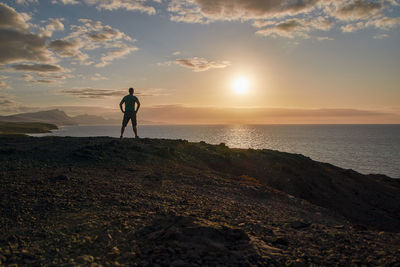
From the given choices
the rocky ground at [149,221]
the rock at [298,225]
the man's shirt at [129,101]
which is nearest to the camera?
the rocky ground at [149,221]

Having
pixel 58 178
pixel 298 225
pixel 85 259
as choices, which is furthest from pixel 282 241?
pixel 58 178

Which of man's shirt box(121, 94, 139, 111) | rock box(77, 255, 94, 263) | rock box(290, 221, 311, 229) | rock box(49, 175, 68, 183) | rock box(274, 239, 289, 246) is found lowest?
rock box(290, 221, 311, 229)

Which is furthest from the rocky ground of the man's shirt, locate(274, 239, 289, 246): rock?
the man's shirt

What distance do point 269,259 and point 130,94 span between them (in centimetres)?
1560

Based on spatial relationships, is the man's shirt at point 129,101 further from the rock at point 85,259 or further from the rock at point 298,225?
the rock at point 85,259

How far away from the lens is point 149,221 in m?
5.90

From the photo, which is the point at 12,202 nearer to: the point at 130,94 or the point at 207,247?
the point at 207,247

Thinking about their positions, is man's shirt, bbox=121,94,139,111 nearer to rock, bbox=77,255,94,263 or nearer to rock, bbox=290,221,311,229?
rock, bbox=290,221,311,229

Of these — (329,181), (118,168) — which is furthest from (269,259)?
(329,181)

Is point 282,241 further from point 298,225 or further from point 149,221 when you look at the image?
point 149,221

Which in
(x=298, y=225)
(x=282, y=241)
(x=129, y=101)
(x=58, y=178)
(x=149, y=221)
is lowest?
(x=298, y=225)

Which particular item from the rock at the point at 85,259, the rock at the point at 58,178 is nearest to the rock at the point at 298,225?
the rock at the point at 85,259

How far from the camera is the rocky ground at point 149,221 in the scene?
175 inches

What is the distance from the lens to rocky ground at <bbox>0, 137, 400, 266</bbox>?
4438mm
